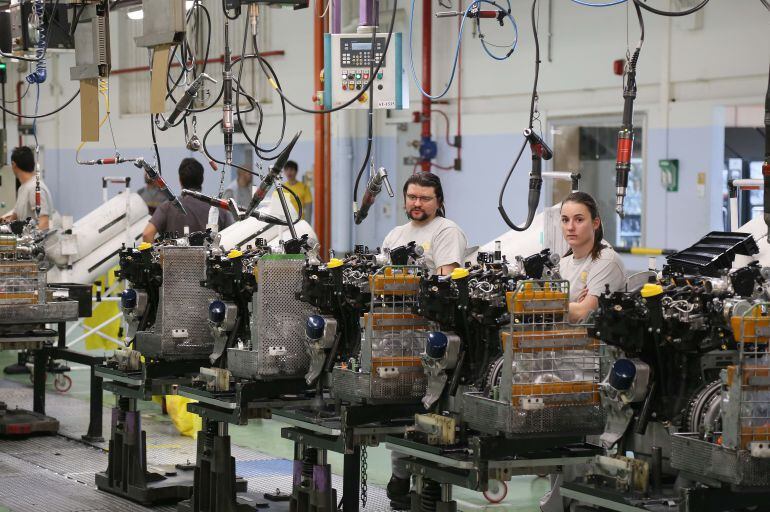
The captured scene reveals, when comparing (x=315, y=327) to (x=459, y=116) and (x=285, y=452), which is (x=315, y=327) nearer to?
(x=285, y=452)

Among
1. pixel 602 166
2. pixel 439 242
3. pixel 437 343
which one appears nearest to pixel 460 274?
pixel 437 343

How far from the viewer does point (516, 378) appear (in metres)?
3.37

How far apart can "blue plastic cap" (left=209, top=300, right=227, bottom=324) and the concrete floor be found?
1489 mm

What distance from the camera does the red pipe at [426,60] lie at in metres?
10.4

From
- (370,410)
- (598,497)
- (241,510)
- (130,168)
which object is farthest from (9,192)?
(598,497)

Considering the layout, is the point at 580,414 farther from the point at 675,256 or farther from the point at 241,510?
the point at 241,510

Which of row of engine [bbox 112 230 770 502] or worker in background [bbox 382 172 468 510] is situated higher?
worker in background [bbox 382 172 468 510]

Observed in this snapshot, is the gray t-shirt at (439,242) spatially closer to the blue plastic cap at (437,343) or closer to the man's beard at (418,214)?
the man's beard at (418,214)

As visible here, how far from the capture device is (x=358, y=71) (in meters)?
5.03

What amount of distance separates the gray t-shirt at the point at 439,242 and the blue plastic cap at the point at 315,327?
2.44 ft

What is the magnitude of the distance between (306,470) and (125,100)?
10990 millimetres

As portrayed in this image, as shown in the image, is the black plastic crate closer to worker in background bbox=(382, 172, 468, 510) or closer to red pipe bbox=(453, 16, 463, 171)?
worker in background bbox=(382, 172, 468, 510)

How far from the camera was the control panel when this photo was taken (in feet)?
16.4

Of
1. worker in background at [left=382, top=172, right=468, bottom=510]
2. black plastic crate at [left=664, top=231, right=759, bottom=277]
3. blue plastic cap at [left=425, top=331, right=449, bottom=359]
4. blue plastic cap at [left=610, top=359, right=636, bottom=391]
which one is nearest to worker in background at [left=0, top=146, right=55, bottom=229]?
worker in background at [left=382, top=172, right=468, bottom=510]
